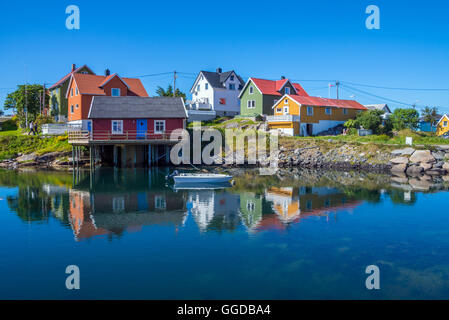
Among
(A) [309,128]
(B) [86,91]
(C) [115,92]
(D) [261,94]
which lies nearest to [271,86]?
(D) [261,94]

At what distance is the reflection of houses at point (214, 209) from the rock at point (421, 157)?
2727 centimetres

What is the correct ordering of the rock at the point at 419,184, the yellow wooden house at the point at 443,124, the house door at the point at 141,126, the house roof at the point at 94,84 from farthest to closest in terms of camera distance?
the yellow wooden house at the point at 443,124 < the house roof at the point at 94,84 < the house door at the point at 141,126 < the rock at the point at 419,184

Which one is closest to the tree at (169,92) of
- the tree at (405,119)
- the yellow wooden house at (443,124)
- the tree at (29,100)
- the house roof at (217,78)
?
the house roof at (217,78)

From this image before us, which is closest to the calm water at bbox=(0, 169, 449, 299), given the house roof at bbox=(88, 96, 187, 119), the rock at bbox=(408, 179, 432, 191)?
the rock at bbox=(408, 179, 432, 191)

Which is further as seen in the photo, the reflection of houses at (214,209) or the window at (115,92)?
the window at (115,92)

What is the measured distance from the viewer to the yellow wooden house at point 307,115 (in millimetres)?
56969

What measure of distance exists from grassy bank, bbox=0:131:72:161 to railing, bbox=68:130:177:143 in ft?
23.0

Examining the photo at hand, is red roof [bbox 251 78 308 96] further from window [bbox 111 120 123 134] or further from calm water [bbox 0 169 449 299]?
calm water [bbox 0 169 449 299]

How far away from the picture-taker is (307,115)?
191 feet

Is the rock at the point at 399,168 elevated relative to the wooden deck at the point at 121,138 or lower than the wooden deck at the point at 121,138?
lower

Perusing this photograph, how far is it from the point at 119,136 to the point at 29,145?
678 inches

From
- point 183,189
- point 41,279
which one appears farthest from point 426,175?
point 41,279

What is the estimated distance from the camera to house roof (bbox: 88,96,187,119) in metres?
46.8

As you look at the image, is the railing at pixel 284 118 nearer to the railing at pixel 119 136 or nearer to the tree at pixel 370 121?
the tree at pixel 370 121
